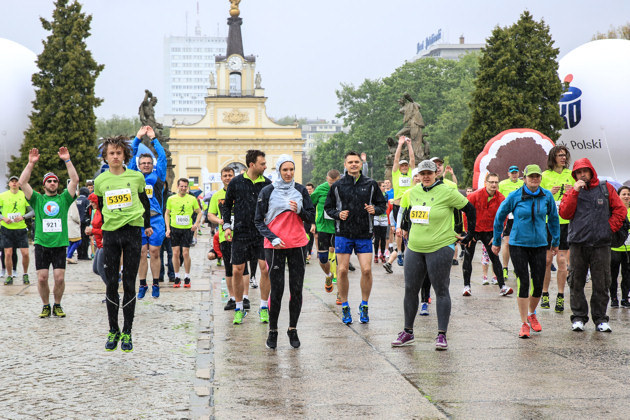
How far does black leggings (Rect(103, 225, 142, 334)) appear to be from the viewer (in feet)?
25.0

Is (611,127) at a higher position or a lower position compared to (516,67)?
lower

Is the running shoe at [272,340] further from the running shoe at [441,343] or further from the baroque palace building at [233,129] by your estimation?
the baroque palace building at [233,129]

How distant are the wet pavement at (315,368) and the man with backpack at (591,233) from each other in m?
0.29

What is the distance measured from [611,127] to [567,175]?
19.7 meters

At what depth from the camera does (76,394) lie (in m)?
6.07

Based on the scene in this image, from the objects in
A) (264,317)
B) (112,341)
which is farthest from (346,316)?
(112,341)

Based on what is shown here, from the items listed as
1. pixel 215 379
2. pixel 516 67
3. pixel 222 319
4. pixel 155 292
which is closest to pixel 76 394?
pixel 215 379

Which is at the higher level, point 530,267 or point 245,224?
point 245,224

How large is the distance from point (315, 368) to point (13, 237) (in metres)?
10.2

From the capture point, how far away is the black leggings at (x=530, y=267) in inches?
336

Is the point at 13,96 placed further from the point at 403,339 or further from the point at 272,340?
the point at 403,339

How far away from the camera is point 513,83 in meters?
37.4

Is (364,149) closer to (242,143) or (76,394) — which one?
(242,143)

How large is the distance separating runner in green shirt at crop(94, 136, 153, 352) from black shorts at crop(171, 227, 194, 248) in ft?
21.0
